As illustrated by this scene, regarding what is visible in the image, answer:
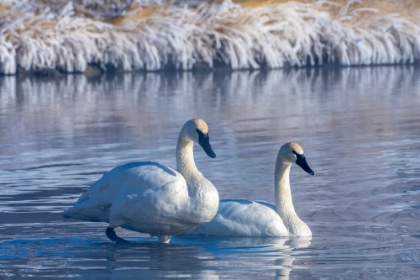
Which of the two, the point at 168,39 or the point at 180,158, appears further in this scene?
the point at 168,39

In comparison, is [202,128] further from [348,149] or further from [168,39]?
[168,39]

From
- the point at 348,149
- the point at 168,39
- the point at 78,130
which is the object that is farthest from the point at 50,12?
the point at 348,149

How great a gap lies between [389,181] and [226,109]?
6192 millimetres

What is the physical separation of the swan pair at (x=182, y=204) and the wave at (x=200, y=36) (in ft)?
51.6

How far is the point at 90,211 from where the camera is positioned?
23.9 feet

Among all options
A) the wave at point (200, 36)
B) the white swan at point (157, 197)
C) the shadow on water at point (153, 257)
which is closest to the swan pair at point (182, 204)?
the white swan at point (157, 197)

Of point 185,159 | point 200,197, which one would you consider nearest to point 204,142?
point 185,159

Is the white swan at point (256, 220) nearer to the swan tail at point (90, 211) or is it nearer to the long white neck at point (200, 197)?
the long white neck at point (200, 197)

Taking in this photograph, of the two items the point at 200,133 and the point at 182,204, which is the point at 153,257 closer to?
the point at 182,204

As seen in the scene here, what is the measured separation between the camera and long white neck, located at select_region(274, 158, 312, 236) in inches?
285

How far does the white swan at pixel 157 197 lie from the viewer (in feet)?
22.4

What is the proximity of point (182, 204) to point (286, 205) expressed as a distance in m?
1.00

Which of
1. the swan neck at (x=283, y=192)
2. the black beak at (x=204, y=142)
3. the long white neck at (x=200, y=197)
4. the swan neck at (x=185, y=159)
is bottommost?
the swan neck at (x=283, y=192)

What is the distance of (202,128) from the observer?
7.09 meters
